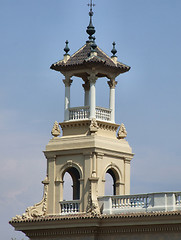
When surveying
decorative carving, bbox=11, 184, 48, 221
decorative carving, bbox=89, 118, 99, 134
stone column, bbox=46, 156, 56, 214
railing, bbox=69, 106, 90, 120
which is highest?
railing, bbox=69, 106, 90, 120

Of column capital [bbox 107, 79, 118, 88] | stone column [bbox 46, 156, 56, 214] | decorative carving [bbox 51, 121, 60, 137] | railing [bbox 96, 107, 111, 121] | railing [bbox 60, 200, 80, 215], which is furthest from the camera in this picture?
column capital [bbox 107, 79, 118, 88]

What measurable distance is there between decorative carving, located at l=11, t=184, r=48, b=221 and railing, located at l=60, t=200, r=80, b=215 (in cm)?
92

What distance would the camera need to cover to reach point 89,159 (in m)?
48.9

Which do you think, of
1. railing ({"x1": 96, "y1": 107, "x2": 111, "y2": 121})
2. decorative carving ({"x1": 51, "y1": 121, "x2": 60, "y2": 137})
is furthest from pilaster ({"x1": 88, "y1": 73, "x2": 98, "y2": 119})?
decorative carving ({"x1": 51, "y1": 121, "x2": 60, "y2": 137})

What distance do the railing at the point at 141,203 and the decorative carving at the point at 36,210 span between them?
318 cm

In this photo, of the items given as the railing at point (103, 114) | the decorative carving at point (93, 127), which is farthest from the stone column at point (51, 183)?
the railing at point (103, 114)

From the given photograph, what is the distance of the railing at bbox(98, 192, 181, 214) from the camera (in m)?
45.4

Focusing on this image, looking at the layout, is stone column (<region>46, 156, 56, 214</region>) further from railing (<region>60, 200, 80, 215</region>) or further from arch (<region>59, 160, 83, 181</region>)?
railing (<region>60, 200, 80, 215</region>)

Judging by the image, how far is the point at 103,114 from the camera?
5072 centimetres

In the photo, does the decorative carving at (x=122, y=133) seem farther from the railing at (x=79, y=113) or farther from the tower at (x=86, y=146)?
the railing at (x=79, y=113)

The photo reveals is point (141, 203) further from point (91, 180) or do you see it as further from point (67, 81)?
point (67, 81)

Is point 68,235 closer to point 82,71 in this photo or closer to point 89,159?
point 89,159

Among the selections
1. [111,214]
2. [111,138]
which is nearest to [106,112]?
[111,138]

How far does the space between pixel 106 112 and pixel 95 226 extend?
6526 millimetres
